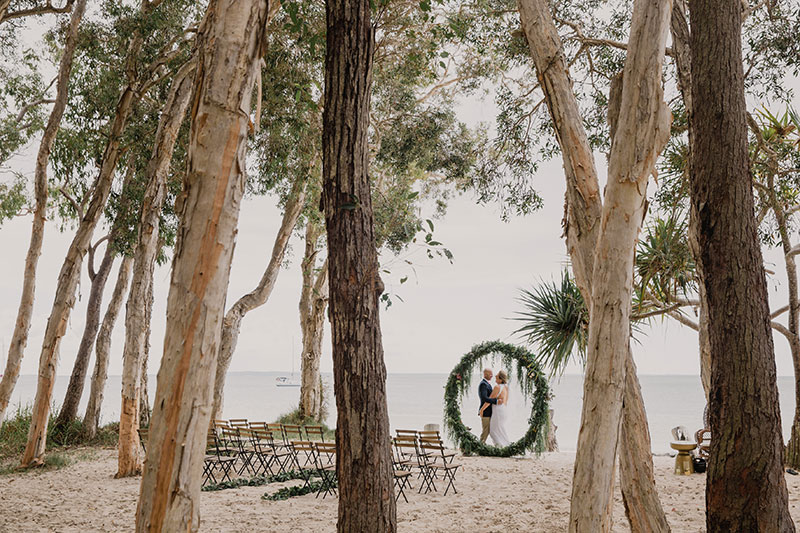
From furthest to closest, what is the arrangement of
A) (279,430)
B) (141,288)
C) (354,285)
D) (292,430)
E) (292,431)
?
(292,430)
(279,430)
(292,431)
(141,288)
(354,285)

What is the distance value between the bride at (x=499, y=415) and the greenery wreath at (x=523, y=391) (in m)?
0.26

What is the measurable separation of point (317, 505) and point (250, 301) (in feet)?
23.5

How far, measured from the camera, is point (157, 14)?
10344 mm

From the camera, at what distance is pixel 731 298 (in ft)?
14.1

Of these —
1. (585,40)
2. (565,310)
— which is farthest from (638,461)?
(585,40)

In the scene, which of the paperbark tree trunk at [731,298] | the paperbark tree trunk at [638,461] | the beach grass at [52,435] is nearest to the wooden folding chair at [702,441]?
the paperbark tree trunk at [638,461]

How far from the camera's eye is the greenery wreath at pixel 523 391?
12555 millimetres

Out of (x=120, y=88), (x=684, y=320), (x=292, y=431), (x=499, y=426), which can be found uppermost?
(x=120, y=88)

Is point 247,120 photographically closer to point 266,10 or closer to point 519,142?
point 266,10

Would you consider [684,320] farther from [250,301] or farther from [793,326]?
[250,301]

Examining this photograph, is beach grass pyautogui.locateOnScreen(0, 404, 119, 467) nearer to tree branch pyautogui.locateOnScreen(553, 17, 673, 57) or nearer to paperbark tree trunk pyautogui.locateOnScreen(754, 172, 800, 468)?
tree branch pyautogui.locateOnScreen(553, 17, 673, 57)

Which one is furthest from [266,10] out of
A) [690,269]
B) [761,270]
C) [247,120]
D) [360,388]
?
[690,269]

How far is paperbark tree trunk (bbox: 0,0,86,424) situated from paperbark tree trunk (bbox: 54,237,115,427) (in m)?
2.89

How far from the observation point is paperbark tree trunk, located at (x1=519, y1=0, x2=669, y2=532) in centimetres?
470
